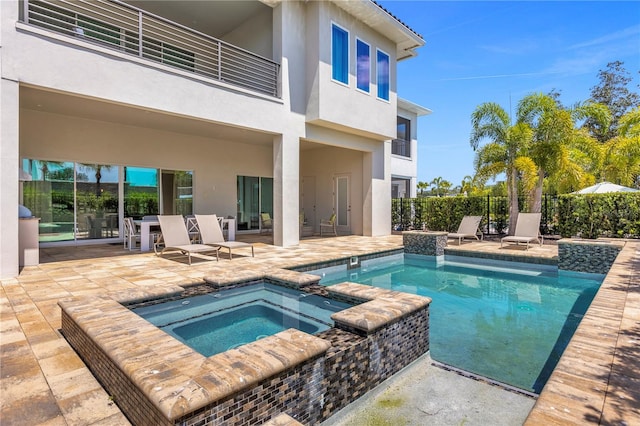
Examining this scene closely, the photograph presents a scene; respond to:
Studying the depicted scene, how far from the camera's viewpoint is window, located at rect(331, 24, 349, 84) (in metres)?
11.2

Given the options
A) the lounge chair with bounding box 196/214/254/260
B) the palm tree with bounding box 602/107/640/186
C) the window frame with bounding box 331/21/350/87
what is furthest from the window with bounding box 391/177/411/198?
the lounge chair with bounding box 196/214/254/260

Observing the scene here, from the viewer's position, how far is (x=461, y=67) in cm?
2350

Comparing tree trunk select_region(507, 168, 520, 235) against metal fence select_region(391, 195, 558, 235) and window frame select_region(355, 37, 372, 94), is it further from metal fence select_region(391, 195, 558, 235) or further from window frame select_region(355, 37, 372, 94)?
window frame select_region(355, 37, 372, 94)

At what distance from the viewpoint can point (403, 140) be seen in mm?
22125

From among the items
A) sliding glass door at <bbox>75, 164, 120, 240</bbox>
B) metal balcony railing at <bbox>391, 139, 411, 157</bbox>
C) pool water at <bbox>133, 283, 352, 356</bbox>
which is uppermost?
metal balcony railing at <bbox>391, 139, 411, 157</bbox>

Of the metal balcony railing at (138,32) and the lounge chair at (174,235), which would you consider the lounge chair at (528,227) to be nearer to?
the metal balcony railing at (138,32)

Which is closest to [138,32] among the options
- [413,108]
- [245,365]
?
[245,365]

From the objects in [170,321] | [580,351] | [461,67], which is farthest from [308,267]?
[461,67]

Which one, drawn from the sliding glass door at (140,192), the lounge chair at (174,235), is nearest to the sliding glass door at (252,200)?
the sliding glass door at (140,192)

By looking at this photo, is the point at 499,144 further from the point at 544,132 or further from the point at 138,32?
the point at 138,32

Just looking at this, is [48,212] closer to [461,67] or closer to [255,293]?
[255,293]

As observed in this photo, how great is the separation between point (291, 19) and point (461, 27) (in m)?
10.8

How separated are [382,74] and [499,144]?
5.42 metres

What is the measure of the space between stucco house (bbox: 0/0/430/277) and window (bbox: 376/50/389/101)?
0.08 metres
